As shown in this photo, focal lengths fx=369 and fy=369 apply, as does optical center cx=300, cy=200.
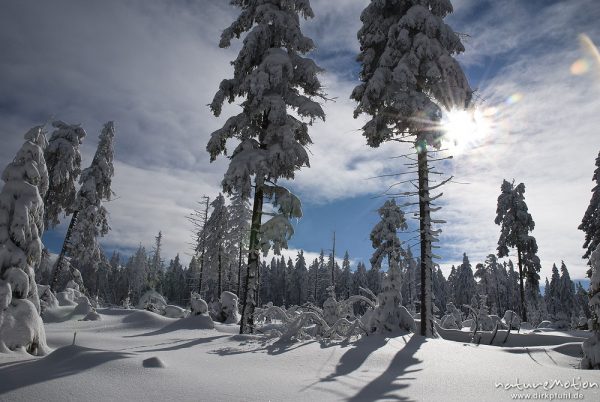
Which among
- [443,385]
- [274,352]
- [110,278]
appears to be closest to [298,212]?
[274,352]

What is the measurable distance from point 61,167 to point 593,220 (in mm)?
32692

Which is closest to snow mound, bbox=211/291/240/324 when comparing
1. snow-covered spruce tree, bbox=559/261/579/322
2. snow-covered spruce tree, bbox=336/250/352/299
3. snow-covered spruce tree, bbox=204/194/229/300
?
snow-covered spruce tree, bbox=204/194/229/300

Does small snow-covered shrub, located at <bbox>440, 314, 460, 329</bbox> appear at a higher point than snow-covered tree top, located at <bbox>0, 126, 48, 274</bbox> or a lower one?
lower

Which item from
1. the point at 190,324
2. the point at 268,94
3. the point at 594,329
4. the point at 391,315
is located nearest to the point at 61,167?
the point at 190,324

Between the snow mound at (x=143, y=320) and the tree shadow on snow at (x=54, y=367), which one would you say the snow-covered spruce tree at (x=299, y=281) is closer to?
the snow mound at (x=143, y=320)

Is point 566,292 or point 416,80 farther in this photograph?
point 566,292

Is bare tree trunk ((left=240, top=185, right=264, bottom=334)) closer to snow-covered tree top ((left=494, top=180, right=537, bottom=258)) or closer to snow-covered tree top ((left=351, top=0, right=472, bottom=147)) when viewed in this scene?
snow-covered tree top ((left=351, top=0, right=472, bottom=147))

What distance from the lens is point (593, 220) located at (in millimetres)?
23766

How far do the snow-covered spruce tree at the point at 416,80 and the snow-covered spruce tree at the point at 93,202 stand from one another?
19.0 metres

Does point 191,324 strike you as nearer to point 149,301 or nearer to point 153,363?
point 153,363

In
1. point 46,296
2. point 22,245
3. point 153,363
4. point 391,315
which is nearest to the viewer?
point 153,363

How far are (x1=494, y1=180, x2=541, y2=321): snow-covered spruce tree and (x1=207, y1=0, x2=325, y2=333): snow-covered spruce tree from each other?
2491 centimetres

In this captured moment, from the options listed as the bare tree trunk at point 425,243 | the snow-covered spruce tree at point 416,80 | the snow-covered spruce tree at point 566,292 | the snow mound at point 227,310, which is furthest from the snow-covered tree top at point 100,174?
the snow-covered spruce tree at point 566,292

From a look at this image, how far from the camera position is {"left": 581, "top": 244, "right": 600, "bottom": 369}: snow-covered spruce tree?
5523 mm
